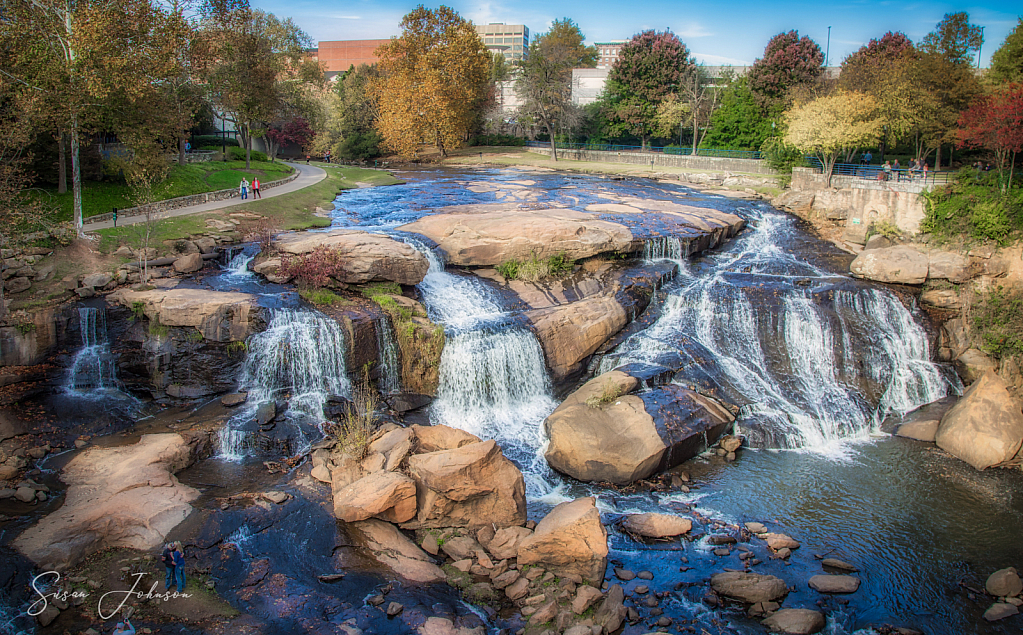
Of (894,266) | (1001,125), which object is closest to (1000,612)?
(894,266)

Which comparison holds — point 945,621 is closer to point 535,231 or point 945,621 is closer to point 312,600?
point 312,600

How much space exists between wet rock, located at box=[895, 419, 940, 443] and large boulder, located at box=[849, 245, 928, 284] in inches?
243

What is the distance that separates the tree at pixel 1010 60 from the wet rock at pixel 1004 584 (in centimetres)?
2632

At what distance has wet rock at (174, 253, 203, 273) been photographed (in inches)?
769

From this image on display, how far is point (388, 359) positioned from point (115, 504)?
283 inches

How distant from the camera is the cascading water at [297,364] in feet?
52.6

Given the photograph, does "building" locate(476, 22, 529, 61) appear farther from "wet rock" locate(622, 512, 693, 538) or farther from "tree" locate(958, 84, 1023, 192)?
"wet rock" locate(622, 512, 693, 538)

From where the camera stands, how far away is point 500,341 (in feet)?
58.3

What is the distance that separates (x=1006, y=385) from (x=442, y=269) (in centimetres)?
1648

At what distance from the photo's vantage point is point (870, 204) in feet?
86.4

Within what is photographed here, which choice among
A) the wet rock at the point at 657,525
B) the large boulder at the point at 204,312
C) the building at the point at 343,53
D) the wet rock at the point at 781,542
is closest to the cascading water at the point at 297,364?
the large boulder at the point at 204,312

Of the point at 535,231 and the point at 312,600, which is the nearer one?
the point at 312,600

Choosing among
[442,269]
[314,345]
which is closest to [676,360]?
[442,269]

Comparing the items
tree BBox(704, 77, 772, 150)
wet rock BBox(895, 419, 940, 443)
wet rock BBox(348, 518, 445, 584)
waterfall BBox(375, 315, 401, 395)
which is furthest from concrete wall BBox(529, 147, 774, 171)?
wet rock BBox(348, 518, 445, 584)
